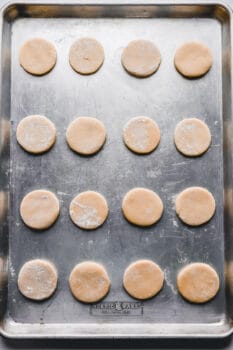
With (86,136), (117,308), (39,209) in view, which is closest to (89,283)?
(117,308)

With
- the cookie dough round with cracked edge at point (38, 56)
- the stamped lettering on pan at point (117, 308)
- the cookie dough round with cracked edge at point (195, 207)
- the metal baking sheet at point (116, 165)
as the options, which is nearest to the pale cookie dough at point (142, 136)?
the metal baking sheet at point (116, 165)

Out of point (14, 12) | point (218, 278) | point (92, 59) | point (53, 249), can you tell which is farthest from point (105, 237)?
point (14, 12)

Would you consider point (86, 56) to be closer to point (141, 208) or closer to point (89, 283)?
point (141, 208)

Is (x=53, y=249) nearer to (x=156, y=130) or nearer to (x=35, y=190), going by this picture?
(x=35, y=190)

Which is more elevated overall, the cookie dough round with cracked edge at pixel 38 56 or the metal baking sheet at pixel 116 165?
the cookie dough round with cracked edge at pixel 38 56

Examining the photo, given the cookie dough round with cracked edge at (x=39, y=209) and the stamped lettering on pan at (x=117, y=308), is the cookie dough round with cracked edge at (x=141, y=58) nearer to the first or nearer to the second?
the cookie dough round with cracked edge at (x=39, y=209)

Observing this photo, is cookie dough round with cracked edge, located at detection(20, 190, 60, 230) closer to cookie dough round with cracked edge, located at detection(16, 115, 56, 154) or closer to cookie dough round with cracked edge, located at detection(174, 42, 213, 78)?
cookie dough round with cracked edge, located at detection(16, 115, 56, 154)

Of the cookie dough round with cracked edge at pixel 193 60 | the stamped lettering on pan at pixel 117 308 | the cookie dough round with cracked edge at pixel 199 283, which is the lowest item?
the stamped lettering on pan at pixel 117 308

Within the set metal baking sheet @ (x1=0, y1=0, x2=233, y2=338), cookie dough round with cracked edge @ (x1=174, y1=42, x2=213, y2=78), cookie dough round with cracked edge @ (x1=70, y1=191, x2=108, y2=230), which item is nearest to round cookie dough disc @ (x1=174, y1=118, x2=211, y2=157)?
metal baking sheet @ (x1=0, y1=0, x2=233, y2=338)
